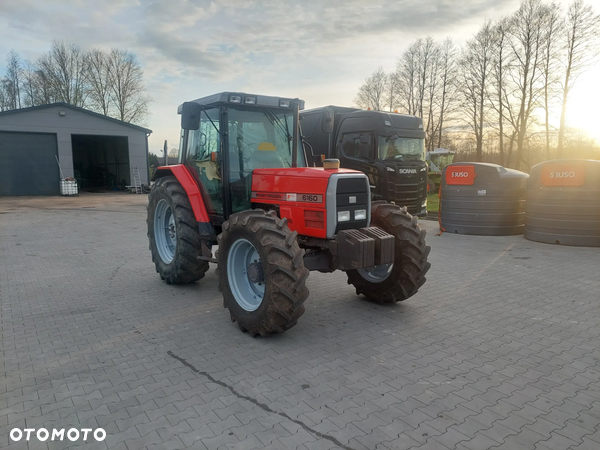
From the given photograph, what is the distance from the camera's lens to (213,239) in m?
6.00

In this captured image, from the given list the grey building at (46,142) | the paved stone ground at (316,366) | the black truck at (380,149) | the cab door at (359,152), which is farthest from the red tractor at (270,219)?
the grey building at (46,142)

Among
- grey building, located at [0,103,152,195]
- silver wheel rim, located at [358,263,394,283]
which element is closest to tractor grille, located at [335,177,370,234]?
silver wheel rim, located at [358,263,394,283]

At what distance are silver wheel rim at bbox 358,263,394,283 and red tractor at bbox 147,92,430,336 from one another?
0.01 m

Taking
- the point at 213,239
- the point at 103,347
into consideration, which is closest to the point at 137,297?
the point at 213,239

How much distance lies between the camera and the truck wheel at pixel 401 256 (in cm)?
508

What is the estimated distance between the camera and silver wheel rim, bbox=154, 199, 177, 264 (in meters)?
6.89

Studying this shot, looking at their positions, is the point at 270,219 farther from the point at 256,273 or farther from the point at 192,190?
the point at 192,190

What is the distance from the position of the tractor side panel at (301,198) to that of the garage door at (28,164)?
24.4 m

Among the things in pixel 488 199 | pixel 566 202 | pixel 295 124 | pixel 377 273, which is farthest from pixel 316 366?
pixel 488 199

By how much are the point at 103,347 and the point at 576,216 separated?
9.37 m

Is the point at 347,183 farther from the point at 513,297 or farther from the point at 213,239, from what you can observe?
the point at 513,297

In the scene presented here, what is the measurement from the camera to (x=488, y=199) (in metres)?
10.6

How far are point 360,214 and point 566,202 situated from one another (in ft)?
22.0

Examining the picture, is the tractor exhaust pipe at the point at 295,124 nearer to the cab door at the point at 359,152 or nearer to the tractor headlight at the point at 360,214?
the tractor headlight at the point at 360,214
